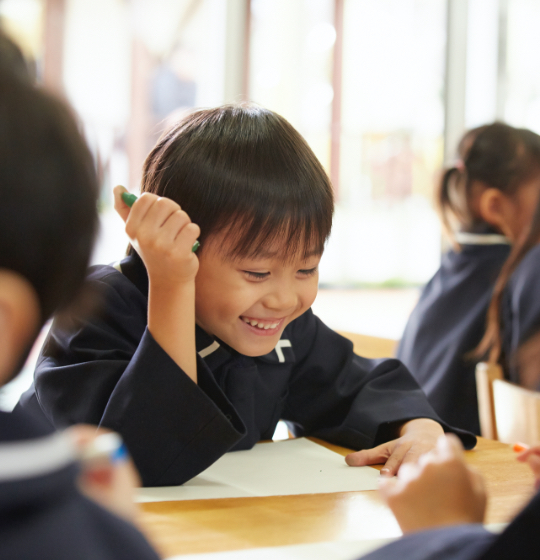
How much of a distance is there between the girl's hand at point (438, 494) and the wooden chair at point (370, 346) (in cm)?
104

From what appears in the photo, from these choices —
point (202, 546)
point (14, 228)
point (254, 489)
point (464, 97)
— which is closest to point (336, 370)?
point (254, 489)

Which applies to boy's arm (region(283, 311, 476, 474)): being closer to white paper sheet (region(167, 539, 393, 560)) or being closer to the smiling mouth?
the smiling mouth

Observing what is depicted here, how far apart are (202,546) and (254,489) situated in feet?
0.61

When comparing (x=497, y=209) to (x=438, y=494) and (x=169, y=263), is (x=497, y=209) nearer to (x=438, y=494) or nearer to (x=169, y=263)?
(x=169, y=263)

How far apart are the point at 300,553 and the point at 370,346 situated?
3.57 feet

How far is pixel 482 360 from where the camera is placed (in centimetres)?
178

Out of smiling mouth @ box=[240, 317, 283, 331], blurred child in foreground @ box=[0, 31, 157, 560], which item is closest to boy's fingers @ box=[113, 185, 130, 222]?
smiling mouth @ box=[240, 317, 283, 331]

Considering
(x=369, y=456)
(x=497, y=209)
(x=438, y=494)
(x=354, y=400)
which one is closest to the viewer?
(x=438, y=494)

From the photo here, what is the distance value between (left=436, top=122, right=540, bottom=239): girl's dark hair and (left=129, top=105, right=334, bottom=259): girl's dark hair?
3.75 ft

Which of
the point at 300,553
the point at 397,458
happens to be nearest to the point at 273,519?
the point at 300,553

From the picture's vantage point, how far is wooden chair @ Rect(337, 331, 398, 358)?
5.02ft

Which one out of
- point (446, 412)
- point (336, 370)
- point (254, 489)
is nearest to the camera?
point (254, 489)

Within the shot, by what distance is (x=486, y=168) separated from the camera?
196 centimetres

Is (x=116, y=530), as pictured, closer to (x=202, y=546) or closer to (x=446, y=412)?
(x=202, y=546)
